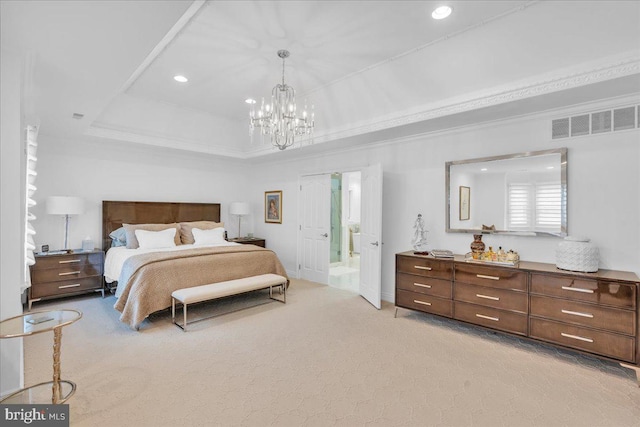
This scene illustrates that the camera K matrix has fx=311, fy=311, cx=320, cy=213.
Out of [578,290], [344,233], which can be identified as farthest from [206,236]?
[578,290]

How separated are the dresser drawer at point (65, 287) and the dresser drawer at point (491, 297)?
5232 millimetres

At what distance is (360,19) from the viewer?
2768mm

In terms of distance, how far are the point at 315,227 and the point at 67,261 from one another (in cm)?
393

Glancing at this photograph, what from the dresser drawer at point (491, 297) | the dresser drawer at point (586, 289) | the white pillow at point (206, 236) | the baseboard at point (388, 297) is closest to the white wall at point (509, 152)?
the baseboard at point (388, 297)

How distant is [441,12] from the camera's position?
2.63m

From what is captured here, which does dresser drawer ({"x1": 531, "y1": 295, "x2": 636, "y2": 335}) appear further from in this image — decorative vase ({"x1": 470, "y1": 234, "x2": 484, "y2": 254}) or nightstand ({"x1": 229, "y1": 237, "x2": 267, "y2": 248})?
nightstand ({"x1": 229, "y1": 237, "x2": 267, "y2": 248})

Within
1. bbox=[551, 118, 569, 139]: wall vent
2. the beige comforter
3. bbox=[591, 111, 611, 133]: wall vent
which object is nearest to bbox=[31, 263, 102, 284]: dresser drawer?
the beige comforter

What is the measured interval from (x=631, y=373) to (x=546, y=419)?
4.35 ft

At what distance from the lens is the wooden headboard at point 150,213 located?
5.34 meters

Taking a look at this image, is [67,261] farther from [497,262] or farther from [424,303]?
[497,262]

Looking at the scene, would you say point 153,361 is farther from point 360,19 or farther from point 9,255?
point 360,19

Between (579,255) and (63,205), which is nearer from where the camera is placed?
(579,255)

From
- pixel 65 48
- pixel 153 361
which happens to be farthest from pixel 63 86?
pixel 153 361

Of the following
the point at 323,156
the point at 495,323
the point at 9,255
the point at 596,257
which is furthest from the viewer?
the point at 323,156
